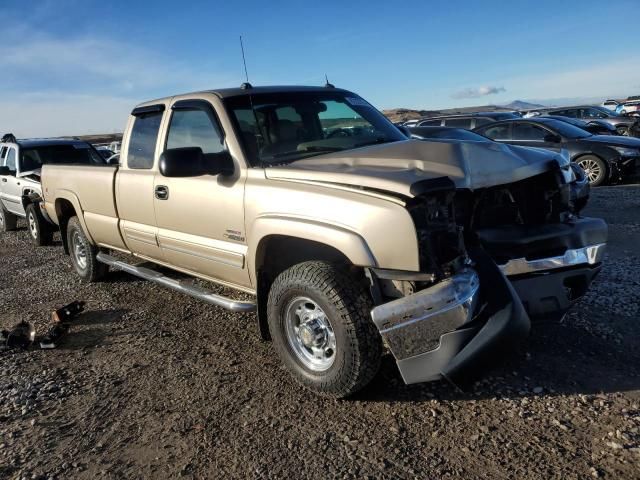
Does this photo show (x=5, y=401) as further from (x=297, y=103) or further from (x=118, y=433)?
(x=297, y=103)

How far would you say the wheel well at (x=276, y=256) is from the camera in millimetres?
3503

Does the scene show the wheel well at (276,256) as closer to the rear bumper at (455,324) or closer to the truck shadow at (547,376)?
the rear bumper at (455,324)

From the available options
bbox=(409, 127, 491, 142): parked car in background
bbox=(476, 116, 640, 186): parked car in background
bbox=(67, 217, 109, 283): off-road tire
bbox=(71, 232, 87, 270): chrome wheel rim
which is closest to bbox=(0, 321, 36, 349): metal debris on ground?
bbox=(67, 217, 109, 283): off-road tire

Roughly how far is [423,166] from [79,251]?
16.6 feet

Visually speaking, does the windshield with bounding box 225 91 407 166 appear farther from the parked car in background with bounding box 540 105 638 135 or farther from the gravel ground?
the parked car in background with bounding box 540 105 638 135

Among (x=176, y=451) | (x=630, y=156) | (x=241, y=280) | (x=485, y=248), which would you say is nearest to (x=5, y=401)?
(x=176, y=451)

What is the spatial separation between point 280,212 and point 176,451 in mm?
1519

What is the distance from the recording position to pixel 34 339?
14.8 ft

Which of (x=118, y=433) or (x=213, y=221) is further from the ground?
(x=213, y=221)

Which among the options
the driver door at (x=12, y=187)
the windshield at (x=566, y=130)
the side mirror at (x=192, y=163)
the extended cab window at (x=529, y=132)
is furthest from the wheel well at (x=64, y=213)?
→ the windshield at (x=566, y=130)

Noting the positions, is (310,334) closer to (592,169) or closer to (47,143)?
(47,143)

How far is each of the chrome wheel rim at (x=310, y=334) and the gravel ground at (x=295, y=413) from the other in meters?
0.26

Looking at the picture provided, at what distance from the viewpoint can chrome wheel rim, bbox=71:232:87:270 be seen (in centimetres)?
645

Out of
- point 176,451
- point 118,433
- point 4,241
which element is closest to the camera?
point 176,451
